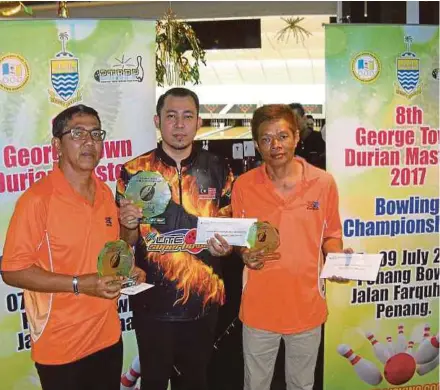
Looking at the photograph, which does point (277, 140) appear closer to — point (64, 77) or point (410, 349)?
point (64, 77)

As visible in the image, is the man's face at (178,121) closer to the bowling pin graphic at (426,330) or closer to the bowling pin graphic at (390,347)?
the bowling pin graphic at (390,347)

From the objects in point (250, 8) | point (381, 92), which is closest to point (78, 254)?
point (381, 92)

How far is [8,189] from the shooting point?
8.88ft

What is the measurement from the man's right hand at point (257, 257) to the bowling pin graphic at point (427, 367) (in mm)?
1511

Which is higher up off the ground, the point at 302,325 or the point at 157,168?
the point at 157,168

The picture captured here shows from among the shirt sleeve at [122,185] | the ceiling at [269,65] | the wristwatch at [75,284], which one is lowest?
the wristwatch at [75,284]

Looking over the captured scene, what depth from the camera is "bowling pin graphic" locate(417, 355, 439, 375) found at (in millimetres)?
3178

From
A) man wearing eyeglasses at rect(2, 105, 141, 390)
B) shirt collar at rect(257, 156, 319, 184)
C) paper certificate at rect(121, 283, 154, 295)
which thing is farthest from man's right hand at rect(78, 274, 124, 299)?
shirt collar at rect(257, 156, 319, 184)

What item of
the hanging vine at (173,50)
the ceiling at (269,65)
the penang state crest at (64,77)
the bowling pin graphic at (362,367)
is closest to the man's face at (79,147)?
the penang state crest at (64,77)

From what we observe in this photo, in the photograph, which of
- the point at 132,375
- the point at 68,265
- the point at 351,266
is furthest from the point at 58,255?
the point at 132,375

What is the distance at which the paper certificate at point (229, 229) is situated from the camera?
217 centimetres

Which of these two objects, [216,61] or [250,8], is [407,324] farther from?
[216,61]

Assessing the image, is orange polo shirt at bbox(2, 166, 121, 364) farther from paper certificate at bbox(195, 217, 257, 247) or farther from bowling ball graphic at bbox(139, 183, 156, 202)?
paper certificate at bbox(195, 217, 257, 247)

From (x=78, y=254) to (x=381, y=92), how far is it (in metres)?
1.90
